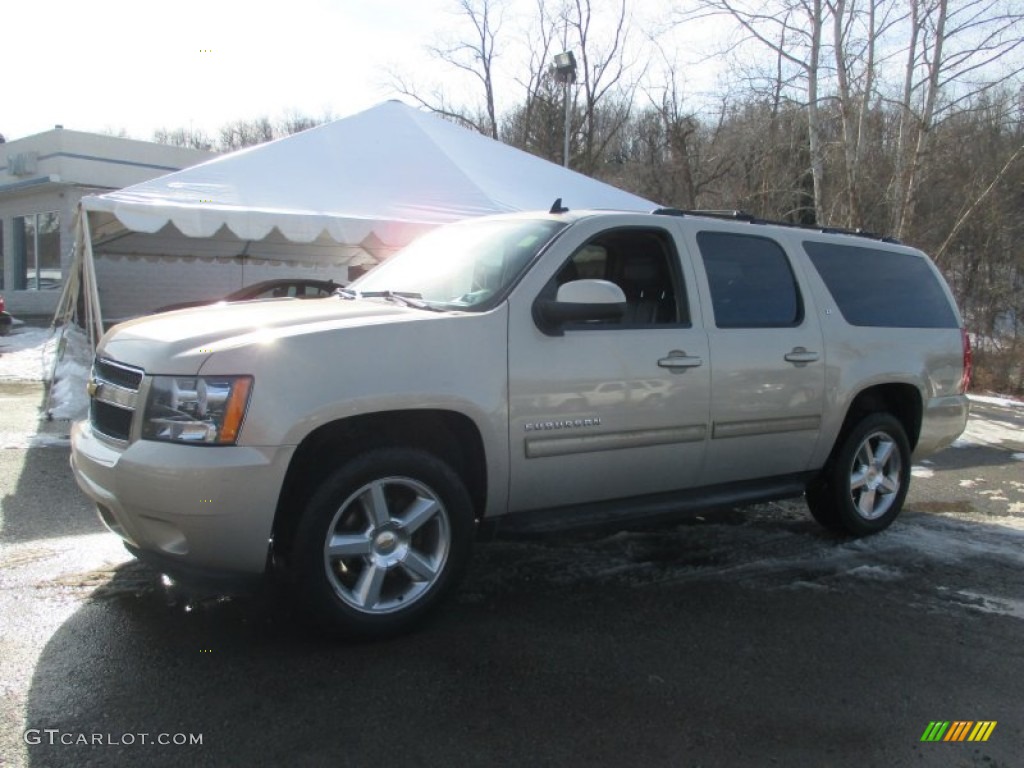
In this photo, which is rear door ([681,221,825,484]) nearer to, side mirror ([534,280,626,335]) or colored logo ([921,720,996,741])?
side mirror ([534,280,626,335])

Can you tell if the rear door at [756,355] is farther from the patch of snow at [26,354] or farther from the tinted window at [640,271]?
the patch of snow at [26,354]

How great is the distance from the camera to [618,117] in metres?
38.8

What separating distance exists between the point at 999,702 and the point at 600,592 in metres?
1.80

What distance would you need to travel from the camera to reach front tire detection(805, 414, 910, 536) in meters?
5.15

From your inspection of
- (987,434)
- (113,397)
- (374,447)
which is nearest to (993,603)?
(374,447)

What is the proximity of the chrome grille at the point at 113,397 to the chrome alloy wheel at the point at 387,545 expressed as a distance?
984mm

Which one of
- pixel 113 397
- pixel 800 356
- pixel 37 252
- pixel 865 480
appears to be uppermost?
pixel 37 252

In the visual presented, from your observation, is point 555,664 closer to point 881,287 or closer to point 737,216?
point 737,216

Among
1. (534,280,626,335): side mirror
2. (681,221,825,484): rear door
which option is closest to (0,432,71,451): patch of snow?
(534,280,626,335): side mirror

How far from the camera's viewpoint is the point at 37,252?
2242 cm

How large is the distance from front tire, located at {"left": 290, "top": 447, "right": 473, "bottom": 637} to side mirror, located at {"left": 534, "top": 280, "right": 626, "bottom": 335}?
0.85m

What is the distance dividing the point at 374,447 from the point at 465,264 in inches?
50.1

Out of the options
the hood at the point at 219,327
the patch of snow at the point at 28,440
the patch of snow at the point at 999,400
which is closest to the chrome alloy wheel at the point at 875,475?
the hood at the point at 219,327

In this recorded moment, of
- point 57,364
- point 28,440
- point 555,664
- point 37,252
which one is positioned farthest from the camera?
point 37,252
